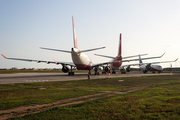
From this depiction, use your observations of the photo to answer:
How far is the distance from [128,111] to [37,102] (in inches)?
223

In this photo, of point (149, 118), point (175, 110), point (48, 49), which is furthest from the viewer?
point (48, 49)

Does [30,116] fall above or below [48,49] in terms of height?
below

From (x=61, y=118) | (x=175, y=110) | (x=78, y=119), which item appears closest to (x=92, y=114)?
(x=78, y=119)

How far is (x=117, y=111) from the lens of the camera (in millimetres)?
7684

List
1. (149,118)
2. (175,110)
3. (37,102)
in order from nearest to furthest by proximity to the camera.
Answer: (149,118) < (175,110) < (37,102)

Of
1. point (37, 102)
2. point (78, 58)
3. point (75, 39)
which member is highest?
point (75, 39)

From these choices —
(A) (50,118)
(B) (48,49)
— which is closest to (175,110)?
(A) (50,118)

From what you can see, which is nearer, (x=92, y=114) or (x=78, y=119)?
(x=78, y=119)

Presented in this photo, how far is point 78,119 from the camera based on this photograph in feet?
21.6

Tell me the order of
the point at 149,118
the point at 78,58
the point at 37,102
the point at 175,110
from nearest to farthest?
1. the point at 149,118
2. the point at 175,110
3. the point at 37,102
4. the point at 78,58

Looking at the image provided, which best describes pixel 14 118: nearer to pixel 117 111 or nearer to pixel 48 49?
pixel 117 111

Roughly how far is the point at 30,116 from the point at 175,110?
6.70 m

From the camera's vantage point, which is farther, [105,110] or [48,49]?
[48,49]

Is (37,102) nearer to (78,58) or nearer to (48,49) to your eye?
(48,49)
